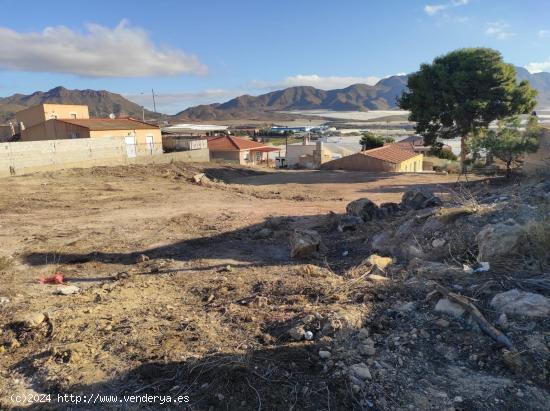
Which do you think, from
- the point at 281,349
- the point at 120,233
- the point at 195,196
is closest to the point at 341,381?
the point at 281,349

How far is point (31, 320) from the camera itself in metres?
5.54

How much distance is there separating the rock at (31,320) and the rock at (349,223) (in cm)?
714

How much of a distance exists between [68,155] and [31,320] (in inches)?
813

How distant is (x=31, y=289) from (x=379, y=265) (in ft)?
18.5

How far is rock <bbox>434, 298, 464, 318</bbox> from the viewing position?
4500mm

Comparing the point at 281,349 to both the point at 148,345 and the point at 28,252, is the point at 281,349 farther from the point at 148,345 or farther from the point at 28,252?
the point at 28,252

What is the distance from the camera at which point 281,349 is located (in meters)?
4.32

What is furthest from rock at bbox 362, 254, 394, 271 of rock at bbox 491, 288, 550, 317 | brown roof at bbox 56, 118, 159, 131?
brown roof at bbox 56, 118, 159, 131

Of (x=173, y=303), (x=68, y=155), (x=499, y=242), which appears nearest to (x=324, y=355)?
(x=173, y=303)

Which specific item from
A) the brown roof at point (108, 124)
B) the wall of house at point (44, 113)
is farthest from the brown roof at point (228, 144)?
the wall of house at point (44, 113)

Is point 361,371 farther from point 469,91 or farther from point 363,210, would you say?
point 469,91

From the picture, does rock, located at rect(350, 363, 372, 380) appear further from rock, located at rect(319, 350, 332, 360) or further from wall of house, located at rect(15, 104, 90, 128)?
wall of house, located at rect(15, 104, 90, 128)

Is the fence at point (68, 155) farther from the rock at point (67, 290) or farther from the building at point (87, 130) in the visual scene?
the rock at point (67, 290)

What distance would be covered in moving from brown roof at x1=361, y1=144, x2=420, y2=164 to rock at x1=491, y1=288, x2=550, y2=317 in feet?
99.2
